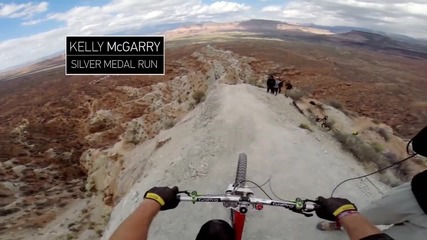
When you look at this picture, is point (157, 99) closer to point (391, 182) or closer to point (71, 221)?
point (71, 221)

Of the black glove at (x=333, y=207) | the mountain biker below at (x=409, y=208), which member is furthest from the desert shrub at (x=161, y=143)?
the black glove at (x=333, y=207)

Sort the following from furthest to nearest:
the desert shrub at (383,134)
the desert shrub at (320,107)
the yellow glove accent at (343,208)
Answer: the desert shrub at (320,107) < the desert shrub at (383,134) < the yellow glove accent at (343,208)

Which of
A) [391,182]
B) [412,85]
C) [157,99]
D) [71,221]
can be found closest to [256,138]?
[391,182]

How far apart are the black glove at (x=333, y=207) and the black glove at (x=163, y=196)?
118 centimetres

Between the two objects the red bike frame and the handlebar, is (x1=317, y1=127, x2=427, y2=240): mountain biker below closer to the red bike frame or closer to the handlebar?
the handlebar

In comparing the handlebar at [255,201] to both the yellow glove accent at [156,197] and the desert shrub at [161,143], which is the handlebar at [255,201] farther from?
the desert shrub at [161,143]

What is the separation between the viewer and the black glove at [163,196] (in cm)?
300

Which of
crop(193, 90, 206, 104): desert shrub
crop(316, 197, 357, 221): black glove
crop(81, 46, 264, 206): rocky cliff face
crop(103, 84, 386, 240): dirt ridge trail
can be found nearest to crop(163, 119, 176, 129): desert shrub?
crop(81, 46, 264, 206): rocky cliff face

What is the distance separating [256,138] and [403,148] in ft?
35.3

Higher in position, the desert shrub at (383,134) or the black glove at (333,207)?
the black glove at (333,207)

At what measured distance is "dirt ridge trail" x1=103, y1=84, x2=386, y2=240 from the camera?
6570mm

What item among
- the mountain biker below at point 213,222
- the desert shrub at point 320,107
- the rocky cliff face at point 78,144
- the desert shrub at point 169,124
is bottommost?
the rocky cliff face at point 78,144

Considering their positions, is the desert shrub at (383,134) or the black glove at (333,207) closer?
the black glove at (333,207)

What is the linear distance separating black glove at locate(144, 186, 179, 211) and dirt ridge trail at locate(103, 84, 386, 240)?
10.7 ft
